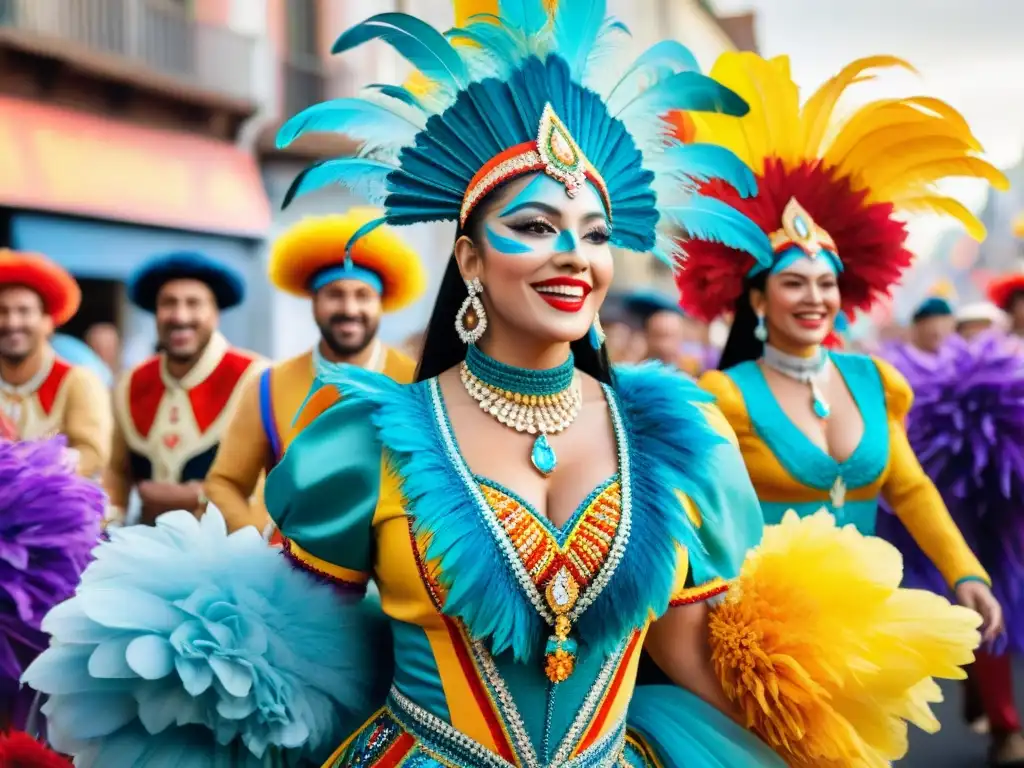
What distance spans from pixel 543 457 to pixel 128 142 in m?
10.7

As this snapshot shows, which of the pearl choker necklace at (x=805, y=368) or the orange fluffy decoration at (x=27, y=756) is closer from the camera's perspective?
the orange fluffy decoration at (x=27, y=756)

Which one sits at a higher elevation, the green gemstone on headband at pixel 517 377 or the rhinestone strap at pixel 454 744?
the green gemstone on headband at pixel 517 377

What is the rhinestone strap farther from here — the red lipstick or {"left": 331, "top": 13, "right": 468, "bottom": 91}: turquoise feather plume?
{"left": 331, "top": 13, "right": 468, "bottom": 91}: turquoise feather plume

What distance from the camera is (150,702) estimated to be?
1873mm

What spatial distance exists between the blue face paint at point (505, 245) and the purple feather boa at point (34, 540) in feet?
5.15

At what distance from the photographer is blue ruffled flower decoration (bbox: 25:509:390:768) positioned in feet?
6.14

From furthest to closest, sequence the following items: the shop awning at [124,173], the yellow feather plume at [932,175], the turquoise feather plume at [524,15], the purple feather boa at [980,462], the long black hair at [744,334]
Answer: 1. the shop awning at [124,173]
2. the purple feather boa at [980,462]
3. the long black hair at [744,334]
4. the yellow feather plume at [932,175]
5. the turquoise feather plume at [524,15]

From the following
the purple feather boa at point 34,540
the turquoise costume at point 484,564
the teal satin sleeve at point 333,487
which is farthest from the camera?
the purple feather boa at point 34,540

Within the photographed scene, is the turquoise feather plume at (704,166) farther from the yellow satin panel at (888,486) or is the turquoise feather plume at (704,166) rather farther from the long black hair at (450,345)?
the yellow satin panel at (888,486)

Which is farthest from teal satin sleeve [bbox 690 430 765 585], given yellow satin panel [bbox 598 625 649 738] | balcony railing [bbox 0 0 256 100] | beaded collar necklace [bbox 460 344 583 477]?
balcony railing [bbox 0 0 256 100]

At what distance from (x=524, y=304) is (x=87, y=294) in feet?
35.5

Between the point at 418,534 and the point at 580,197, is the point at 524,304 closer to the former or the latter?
the point at 580,197

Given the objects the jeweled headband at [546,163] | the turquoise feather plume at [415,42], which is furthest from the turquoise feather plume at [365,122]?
the jeweled headband at [546,163]

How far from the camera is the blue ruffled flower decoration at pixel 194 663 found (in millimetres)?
1871
